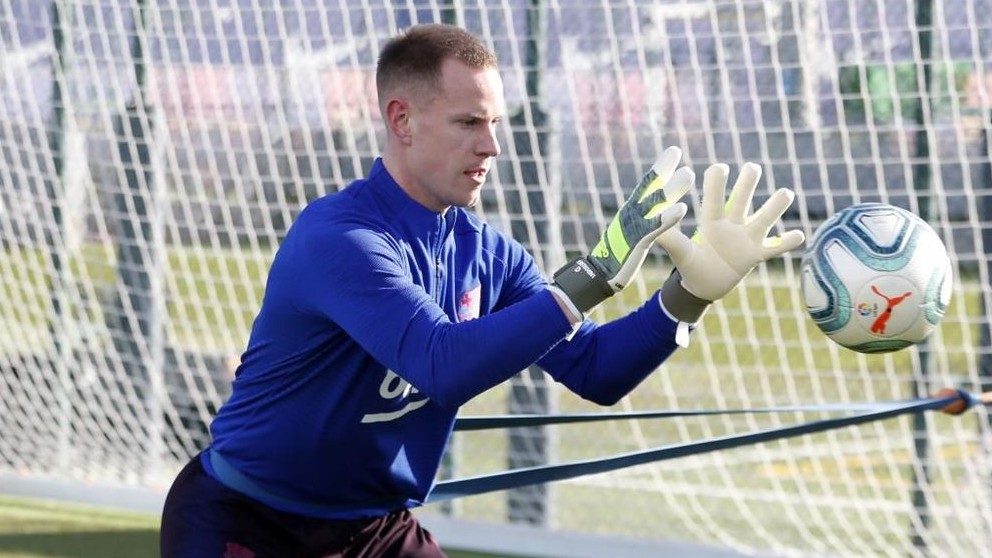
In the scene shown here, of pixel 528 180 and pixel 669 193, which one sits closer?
pixel 669 193

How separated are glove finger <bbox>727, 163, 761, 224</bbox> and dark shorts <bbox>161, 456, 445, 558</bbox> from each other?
1.01 meters

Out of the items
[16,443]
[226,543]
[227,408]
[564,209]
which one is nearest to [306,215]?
[227,408]

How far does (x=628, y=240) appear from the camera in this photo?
8.99 ft

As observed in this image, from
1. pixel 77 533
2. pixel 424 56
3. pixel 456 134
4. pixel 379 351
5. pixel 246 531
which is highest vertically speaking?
pixel 424 56

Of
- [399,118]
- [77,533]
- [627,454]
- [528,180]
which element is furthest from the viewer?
[528,180]

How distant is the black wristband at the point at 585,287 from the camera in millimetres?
2766

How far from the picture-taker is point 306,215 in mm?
3014

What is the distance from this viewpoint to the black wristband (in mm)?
2766

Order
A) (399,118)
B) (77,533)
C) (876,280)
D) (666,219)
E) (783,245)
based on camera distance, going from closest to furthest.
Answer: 1. (666,219)
2. (783,245)
3. (399,118)
4. (876,280)
5. (77,533)

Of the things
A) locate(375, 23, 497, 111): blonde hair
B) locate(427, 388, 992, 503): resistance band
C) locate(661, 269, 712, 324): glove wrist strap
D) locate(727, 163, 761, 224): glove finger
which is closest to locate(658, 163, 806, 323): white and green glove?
locate(727, 163, 761, 224): glove finger

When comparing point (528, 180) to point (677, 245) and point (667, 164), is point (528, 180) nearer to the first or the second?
point (677, 245)

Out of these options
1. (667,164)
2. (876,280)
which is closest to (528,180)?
(876,280)

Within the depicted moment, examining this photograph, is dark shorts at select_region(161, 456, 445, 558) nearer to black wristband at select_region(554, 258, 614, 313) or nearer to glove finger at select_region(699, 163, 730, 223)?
black wristband at select_region(554, 258, 614, 313)

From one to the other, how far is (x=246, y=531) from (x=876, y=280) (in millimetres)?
1470
